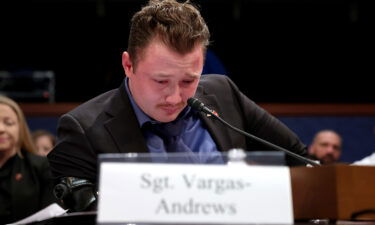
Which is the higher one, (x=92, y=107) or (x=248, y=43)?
(x=248, y=43)

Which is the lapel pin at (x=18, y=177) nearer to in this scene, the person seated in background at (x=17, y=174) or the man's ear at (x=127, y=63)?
the person seated in background at (x=17, y=174)

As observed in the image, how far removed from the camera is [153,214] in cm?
115

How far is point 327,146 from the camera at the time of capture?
5379 mm

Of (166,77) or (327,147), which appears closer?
(166,77)

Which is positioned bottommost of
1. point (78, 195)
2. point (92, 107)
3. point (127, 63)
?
point (78, 195)

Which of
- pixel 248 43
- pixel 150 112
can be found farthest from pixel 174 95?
pixel 248 43

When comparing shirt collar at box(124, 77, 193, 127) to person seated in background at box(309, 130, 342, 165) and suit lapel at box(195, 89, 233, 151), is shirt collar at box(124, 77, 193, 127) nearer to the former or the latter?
suit lapel at box(195, 89, 233, 151)

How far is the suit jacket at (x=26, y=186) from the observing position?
12.8 feet

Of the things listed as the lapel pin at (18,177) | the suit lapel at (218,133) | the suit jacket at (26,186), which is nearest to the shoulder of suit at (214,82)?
the suit lapel at (218,133)

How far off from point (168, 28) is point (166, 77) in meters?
0.17

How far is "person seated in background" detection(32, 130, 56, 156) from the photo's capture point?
5.02m

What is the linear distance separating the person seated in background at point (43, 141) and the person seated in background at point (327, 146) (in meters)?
2.27

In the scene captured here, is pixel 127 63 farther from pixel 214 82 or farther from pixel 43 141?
pixel 43 141

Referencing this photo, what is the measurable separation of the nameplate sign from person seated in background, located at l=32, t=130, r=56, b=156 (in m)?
3.98
